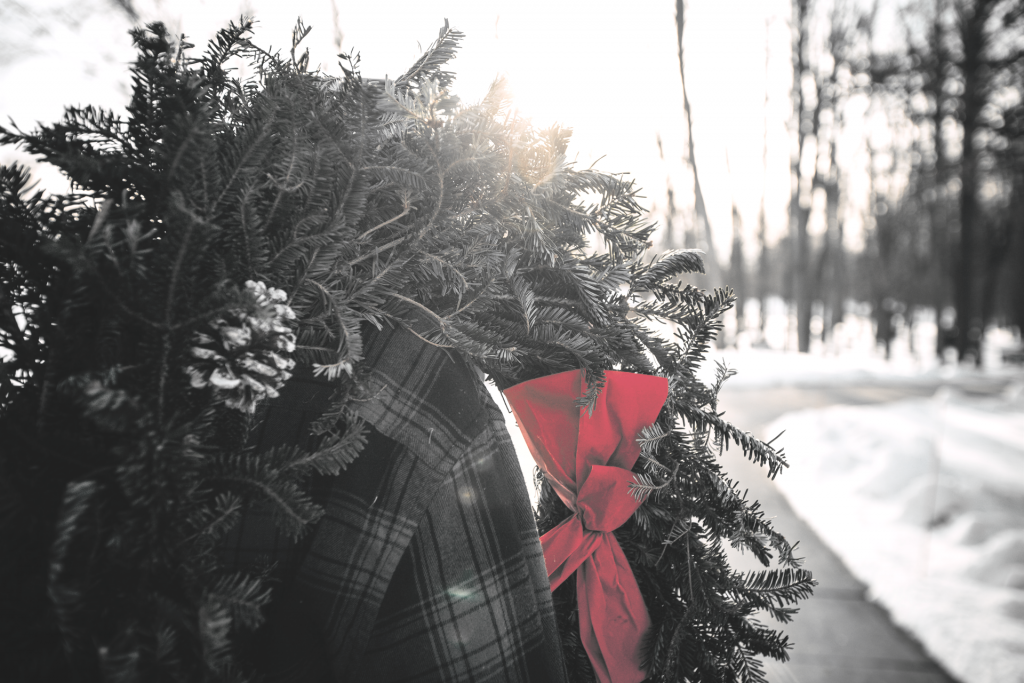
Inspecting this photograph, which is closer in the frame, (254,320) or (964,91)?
(254,320)

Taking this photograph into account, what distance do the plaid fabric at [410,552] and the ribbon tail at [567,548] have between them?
0.12 m

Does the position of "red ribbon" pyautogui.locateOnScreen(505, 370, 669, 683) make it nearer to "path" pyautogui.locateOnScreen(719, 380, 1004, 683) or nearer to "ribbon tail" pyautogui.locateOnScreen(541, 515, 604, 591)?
"ribbon tail" pyautogui.locateOnScreen(541, 515, 604, 591)

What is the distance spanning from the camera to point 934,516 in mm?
3916

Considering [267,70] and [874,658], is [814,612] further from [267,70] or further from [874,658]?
[267,70]

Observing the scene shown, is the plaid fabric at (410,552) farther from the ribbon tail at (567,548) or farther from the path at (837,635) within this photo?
the path at (837,635)

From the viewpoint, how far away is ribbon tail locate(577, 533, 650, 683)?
3.57 ft

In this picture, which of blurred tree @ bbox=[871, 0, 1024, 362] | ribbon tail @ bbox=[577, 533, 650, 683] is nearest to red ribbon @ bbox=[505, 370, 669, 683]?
ribbon tail @ bbox=[577, 533, 650, 683]

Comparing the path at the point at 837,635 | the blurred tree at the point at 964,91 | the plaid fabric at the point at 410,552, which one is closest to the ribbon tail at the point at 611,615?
the plaid fabric at the point at 410,552

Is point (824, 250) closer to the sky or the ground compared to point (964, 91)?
closer to the ground

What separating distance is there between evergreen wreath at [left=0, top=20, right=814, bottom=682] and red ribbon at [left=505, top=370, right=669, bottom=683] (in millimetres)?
51

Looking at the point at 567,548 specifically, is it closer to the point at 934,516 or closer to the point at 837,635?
the point at 837,635

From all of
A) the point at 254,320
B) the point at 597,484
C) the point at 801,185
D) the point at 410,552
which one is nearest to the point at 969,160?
the point at 801,185

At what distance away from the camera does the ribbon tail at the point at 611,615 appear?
1089 mm

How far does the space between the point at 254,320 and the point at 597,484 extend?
73cm
